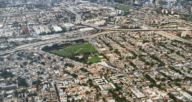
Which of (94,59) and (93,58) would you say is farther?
(93,58)

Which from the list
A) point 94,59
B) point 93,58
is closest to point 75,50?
point 93,58

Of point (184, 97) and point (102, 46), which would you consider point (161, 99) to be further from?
point (102, 46)

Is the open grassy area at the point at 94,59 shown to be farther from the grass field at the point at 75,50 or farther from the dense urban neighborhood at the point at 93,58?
the grass field at the point at 75,50

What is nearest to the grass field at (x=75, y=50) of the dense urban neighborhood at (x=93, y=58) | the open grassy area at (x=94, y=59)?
the dense urban neighborhood at (x=93, y=58)

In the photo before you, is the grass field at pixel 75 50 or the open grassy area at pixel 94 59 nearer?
the open grassy area at pixel 94 59

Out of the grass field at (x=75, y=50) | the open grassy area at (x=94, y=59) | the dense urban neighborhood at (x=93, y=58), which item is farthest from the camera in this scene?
the grass field at (x=75, y=50)

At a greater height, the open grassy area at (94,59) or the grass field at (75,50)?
the grass field at (75,50)

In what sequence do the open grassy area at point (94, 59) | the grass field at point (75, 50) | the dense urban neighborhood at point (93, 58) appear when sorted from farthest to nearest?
the grass field at point (75, 50) < the open grassy area at point (94, 59) < the dense urban neighborhood at point (93, 58)

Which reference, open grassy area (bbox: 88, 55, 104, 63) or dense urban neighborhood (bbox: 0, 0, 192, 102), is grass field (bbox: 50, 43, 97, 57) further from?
open grassy area (bbox: 88, 55, 104, 63)

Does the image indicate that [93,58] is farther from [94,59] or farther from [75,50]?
[75,50]
